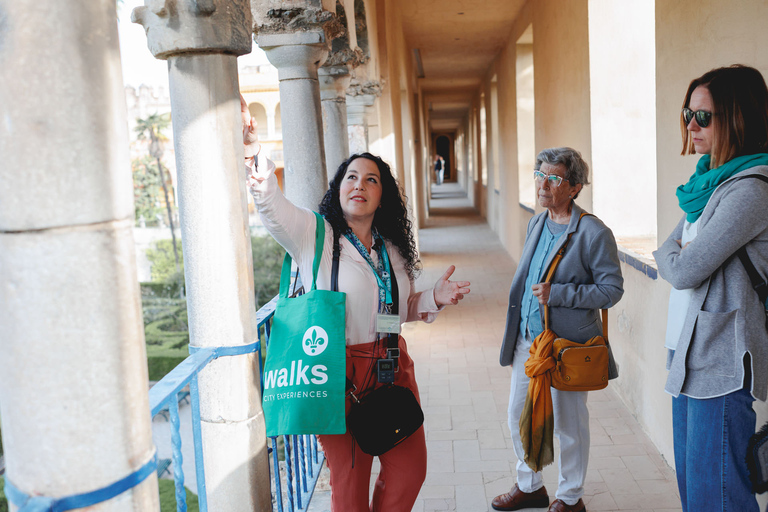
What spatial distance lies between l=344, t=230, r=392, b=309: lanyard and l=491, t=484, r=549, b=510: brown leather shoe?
1407 mm

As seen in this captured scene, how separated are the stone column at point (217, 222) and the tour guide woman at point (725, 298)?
4.52 ft

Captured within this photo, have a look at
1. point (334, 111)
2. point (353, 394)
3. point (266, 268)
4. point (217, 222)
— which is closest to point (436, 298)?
point (353, 394)

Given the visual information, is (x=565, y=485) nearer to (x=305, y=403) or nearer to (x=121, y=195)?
(x=305, y=403)

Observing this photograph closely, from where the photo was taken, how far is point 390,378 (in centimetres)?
225

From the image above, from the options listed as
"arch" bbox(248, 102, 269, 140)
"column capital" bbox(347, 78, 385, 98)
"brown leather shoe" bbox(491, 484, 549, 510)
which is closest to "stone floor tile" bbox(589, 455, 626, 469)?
"brown leather shoe" bbox(491, 484, 549, 510)

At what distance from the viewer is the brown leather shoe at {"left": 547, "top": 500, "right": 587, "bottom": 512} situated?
2979mm

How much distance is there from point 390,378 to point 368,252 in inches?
17.9

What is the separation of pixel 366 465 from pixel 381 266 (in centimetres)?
69

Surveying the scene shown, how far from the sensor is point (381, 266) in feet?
7.85

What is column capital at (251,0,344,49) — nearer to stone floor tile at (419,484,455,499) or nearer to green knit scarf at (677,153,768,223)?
green knit scarf at (677,153,768,223)

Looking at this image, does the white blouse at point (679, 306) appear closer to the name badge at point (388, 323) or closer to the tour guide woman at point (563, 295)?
the tour guide woman at point (563, 295)

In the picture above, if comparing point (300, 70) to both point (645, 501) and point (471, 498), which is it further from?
point (645, 501)

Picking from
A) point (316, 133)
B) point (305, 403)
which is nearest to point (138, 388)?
point (305, 403)

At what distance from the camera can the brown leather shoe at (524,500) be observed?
3137 mm
